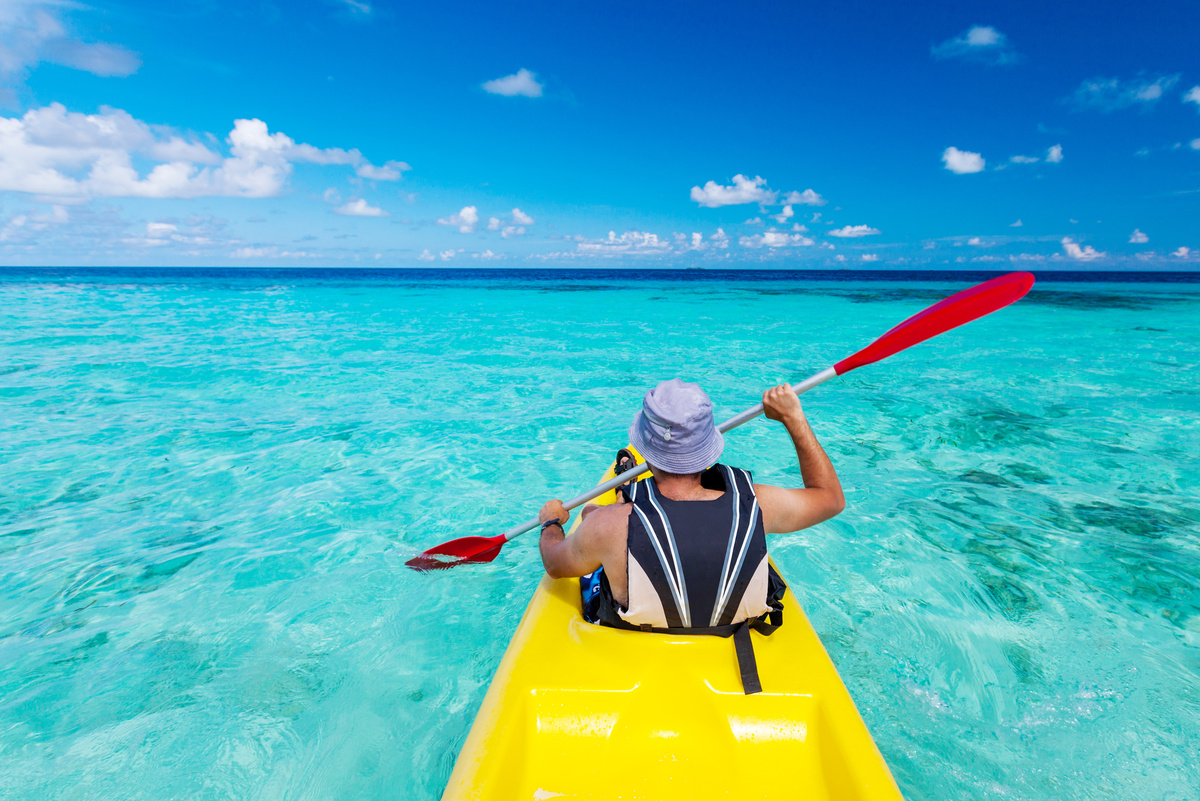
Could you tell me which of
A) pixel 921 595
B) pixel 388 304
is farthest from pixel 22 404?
pixel 388 304

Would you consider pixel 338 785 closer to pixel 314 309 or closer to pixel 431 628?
pixel 431 628

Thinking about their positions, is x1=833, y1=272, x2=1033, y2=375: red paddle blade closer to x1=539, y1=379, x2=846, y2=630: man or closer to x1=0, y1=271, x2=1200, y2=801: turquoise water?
x1=539, y1=379, x2=846, y2=630: man

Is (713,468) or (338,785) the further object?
(338,785)

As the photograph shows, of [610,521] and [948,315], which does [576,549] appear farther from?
[948,315]

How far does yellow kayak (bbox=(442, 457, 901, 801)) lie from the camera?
5.98 ft

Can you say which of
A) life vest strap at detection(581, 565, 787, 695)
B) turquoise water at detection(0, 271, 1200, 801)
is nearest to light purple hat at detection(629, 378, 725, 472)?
life vest strap at detection(581, 565, 787, 695)

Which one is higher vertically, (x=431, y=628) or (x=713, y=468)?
(x=713, y=468)

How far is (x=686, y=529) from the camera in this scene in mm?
1874

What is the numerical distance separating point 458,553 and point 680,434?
9.60 feet

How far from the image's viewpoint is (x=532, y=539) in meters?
4.80

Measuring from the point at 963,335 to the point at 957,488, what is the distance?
47.0ft

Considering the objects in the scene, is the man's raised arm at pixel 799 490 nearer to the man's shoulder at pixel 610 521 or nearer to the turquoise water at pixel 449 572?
the man's shoulder at pixel 610 521

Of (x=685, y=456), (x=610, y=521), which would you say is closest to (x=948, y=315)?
(x=685, y=456)

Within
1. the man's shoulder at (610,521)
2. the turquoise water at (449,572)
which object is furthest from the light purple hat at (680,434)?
the turquoise water at (449,572)
